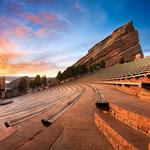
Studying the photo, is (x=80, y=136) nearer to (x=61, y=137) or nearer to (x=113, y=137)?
(x=61, y=137)

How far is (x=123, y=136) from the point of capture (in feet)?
9.85

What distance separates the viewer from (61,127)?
4.44m

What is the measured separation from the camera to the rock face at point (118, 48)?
318 ft

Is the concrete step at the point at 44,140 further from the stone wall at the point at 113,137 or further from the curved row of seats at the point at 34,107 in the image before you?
the curved row of seats at the point at 34,107

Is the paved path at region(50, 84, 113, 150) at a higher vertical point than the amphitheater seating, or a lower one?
lower

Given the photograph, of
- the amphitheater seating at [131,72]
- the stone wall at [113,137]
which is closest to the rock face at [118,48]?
the amphitheater seating at [131,72]

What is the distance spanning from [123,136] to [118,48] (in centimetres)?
10052

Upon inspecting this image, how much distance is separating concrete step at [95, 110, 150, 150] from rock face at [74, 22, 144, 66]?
92.3 m

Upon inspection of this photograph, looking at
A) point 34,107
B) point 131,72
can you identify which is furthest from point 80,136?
point 131,72

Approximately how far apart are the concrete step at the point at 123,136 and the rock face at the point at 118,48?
9234 cm

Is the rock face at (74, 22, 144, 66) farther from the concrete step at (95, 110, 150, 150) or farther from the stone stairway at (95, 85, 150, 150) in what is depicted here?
the concrete step at (95, 110, 150, 150)

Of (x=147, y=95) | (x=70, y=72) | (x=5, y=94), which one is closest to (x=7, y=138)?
(x=147, y=95)

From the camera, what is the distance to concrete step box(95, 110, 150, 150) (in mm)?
2721

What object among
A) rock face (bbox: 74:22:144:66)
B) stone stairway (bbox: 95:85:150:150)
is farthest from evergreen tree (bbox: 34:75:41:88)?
stone stairway (bbox: 95:85:150:150)
